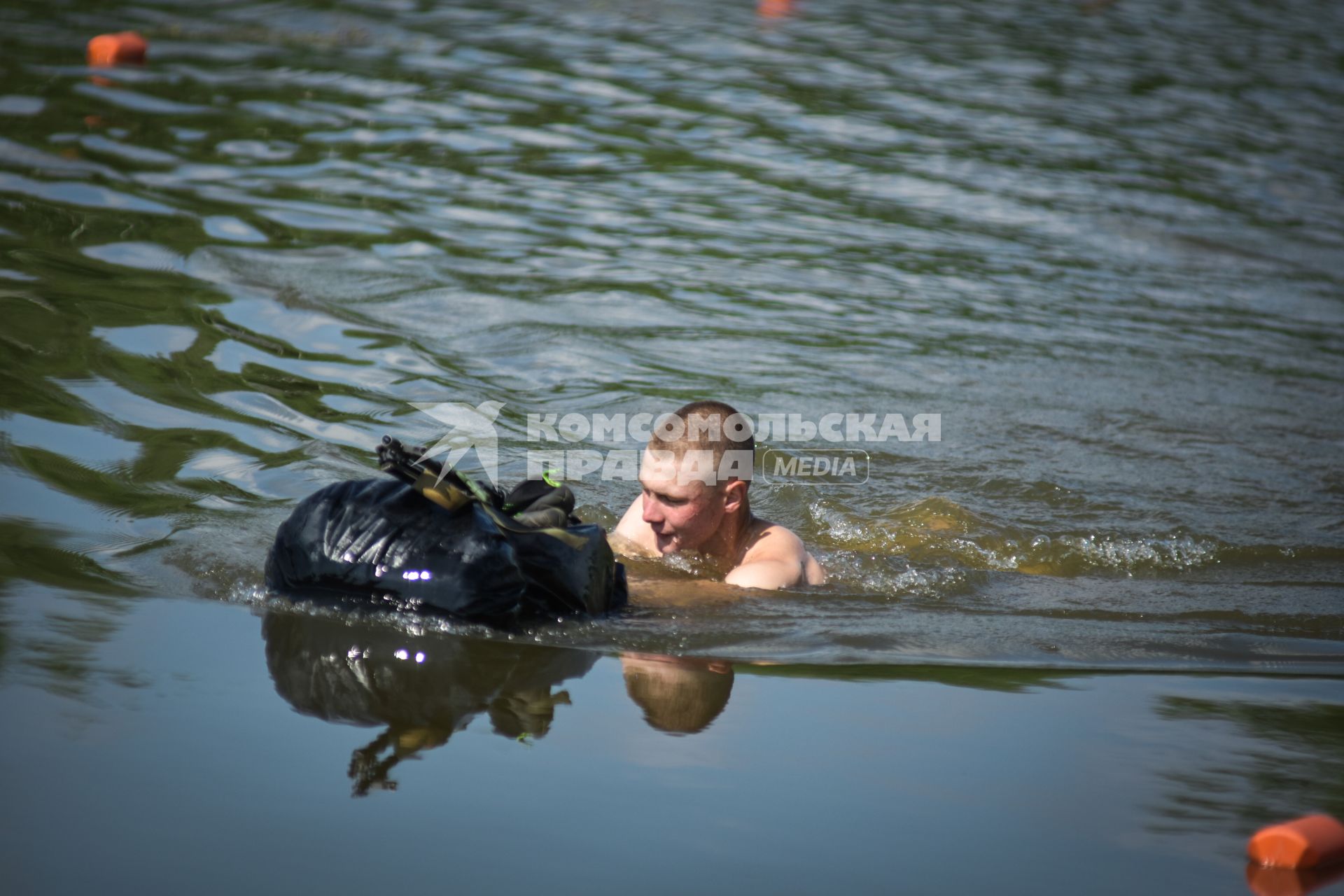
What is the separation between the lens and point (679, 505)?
572 centimetres

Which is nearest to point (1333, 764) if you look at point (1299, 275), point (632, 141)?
point (1299, 275)

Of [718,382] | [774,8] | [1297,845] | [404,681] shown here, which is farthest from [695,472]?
[774,8]

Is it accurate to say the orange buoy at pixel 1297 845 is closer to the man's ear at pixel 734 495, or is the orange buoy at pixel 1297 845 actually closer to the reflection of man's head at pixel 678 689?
the reflection of man's head at pixel 678 689

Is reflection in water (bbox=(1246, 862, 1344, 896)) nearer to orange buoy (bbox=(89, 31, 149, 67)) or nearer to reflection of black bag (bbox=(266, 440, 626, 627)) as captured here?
reflection of black bag (bbox=(266, 440, 626, 627))

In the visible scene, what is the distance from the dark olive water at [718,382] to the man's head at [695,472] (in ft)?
0.81

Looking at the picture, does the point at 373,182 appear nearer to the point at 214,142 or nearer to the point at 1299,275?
the point at 214,142

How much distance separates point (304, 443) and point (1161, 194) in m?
9.47

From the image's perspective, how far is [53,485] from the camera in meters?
5.72

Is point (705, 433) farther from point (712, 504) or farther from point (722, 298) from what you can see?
point (722, 298)

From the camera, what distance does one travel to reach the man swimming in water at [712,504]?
5.66 meters

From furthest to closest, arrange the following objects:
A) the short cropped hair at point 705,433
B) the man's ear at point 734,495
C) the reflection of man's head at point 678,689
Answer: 1. the man's ear at point 734,495
2. the short cropped hair at point 705,433
3. the reflection of man's head at point 678,689

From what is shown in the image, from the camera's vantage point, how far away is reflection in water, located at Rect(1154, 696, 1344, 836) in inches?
140

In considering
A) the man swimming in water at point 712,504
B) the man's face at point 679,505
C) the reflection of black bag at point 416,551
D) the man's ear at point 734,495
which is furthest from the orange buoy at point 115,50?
the reflection of black bag at point 416,551

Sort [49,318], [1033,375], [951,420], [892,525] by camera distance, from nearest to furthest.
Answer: [892,525] → [49,318] → [951,420] → [1033,375]
